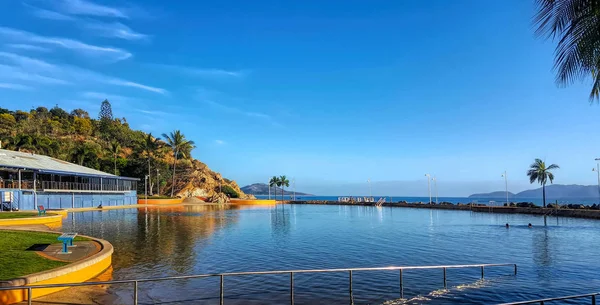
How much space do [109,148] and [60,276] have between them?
104 meters

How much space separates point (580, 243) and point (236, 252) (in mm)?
25458

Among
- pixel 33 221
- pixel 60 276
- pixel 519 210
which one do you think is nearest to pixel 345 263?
pixel 60 276

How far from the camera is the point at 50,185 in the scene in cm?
5041

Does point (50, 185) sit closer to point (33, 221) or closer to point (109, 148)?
point (33, 221)

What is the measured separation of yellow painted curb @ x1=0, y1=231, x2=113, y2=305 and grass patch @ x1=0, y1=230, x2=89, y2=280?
0.60 metres

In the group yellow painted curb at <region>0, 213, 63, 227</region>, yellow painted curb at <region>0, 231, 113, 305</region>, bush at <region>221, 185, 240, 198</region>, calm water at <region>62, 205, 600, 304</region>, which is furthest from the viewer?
bush at <region>221, 185, 240, 198</region>

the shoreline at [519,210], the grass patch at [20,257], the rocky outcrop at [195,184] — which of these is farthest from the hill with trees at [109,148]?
the grass patch at [20,257]

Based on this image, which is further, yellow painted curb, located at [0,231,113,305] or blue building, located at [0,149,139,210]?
blue building, located at [0,149,139,210]

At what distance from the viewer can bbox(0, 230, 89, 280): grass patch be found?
11648 mm

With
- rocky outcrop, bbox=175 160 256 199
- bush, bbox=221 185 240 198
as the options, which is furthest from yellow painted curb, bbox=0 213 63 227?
bush, bbox=221 185 240 198

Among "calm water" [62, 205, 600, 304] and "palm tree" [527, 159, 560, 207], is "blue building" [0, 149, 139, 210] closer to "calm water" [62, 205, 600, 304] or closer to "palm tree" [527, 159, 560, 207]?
"calm water" [62, 205, 600, 304]

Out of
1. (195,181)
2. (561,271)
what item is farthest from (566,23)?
(195,181)

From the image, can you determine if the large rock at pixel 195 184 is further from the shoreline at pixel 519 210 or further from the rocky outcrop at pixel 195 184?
the shoreline at pixel 519 210

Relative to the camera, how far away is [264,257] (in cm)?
2002
